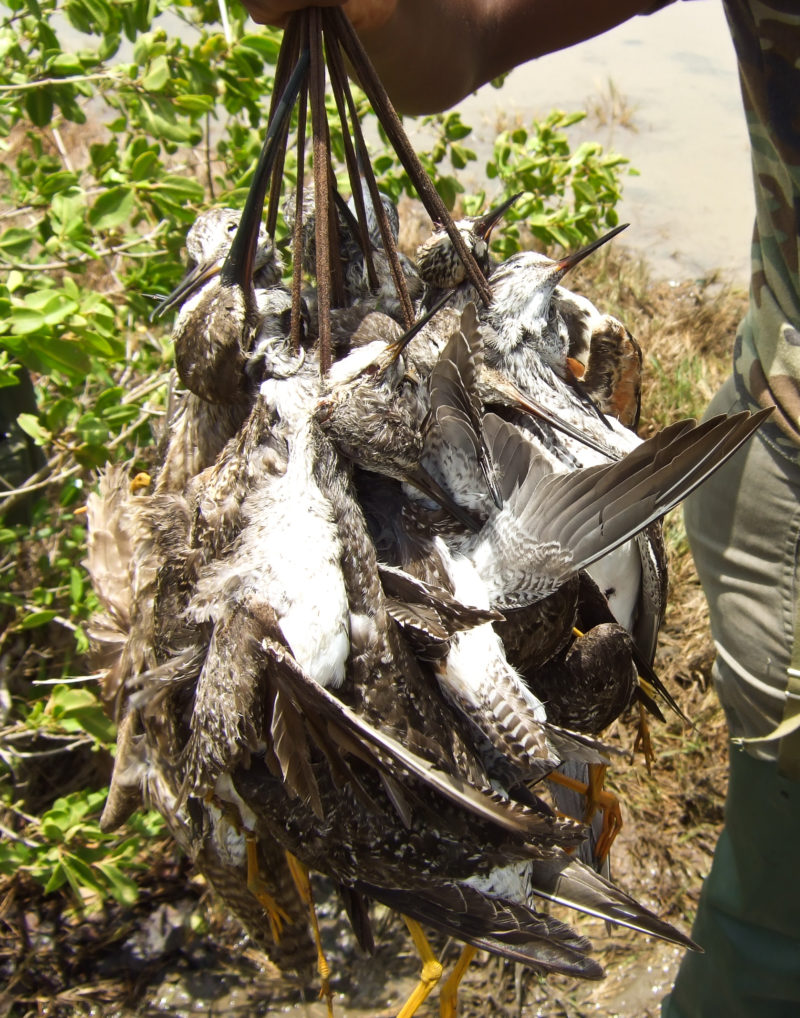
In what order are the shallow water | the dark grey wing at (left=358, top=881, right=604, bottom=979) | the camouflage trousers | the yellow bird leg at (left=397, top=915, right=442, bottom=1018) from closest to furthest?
the dark grey wing at (left=358, top=881, right=604, bottom=979) < the yellow bird leg at (left=397, top=915, right=442, bottom=1018) < the camouflage trousers < the shallow water

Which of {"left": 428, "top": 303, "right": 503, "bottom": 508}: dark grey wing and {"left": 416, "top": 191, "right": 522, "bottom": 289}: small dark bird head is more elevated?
Result: {"left": 416, "top": 191, "right": 522, "bottom": 289}: small dark bird head

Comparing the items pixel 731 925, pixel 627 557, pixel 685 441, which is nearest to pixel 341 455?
pixel 685 441

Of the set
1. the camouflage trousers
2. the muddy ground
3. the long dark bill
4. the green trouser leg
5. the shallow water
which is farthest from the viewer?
the shallow water

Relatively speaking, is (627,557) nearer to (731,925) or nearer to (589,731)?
(589,731)

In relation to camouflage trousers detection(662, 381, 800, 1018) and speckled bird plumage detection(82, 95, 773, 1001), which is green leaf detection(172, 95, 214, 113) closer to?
speckled bird plumage detection(82, 95, 773, 1001)

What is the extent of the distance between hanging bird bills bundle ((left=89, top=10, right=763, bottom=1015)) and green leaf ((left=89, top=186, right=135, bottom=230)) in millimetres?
492

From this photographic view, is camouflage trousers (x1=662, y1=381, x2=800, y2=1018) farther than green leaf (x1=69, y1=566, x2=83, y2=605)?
No

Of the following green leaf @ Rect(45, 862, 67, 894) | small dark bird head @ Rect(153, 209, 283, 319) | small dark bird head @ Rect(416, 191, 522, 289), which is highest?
small dark bird head @ Rect(153, 209, 283, 319)

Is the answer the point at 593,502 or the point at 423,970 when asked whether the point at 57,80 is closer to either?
the point at 593,502

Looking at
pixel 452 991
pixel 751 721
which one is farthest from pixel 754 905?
pixel 452 991

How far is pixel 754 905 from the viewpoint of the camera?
5.31 feet

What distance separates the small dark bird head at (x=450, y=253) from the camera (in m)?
1.27

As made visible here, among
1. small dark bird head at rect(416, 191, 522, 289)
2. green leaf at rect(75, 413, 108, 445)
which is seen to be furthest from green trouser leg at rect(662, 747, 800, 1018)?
green leaf at rect(75, 413, 108, 445)

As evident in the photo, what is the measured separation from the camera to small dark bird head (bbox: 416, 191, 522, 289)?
1271 mm
